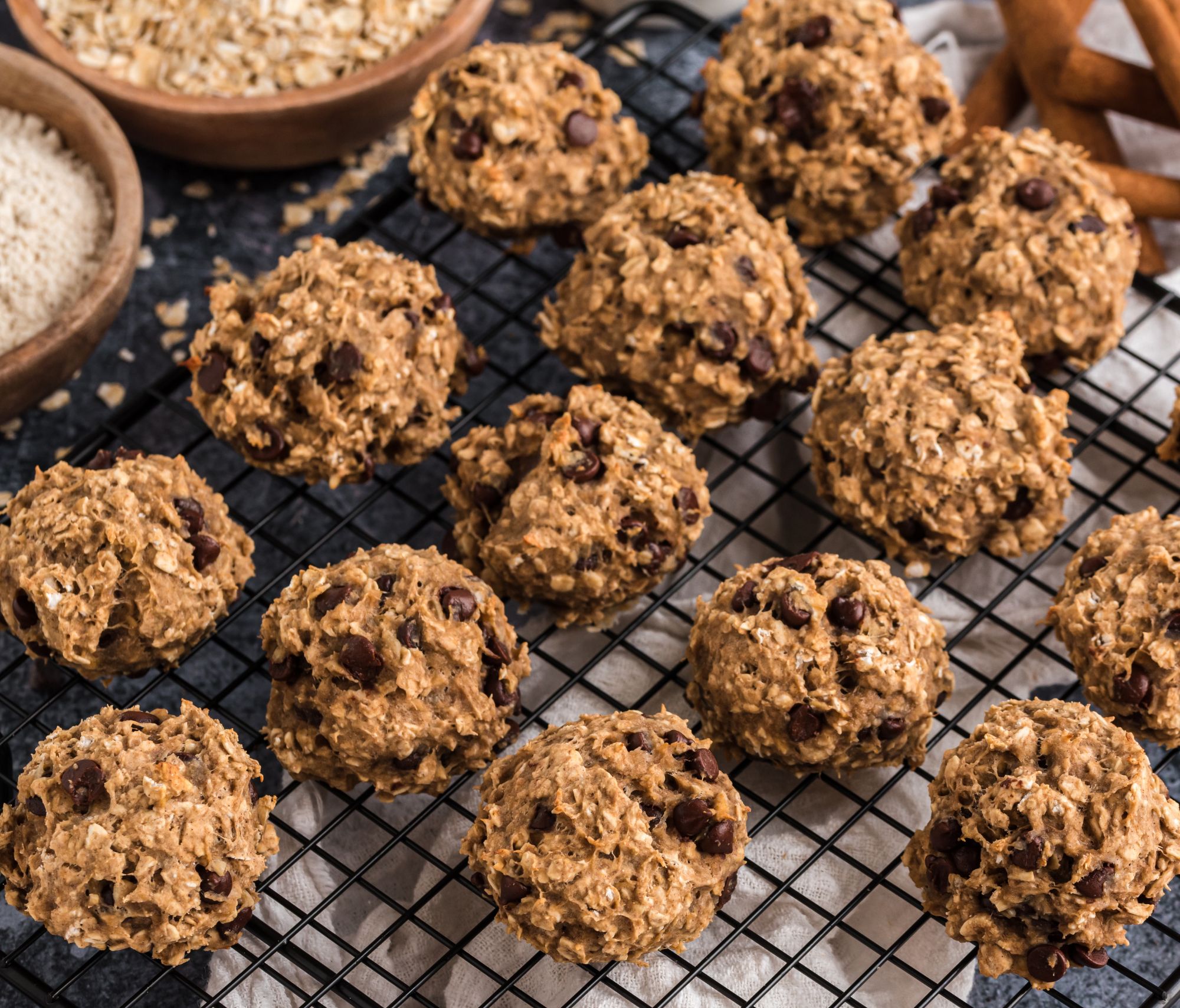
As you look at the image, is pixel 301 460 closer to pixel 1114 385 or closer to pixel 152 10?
pixel 152 10

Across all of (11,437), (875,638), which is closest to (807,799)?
(875,638)

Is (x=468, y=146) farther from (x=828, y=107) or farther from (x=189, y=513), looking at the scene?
(x=189, y=513)

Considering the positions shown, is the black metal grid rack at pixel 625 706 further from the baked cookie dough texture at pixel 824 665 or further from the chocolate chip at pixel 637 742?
the chocolate chip at pixel 637 742

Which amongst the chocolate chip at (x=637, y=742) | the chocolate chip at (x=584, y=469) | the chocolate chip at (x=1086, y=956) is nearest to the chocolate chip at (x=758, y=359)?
the chocolate chip at (x=584, y=469)

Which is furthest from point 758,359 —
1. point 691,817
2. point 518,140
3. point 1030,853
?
point 1030,853

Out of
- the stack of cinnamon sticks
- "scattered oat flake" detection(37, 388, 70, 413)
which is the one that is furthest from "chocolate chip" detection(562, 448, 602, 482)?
the stack of cinnamon sticks
